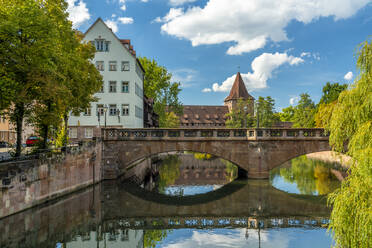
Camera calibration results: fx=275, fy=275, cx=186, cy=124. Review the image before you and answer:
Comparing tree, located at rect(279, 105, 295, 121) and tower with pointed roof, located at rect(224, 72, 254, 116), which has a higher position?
tower with pointed roof, located at rect(224, 72, 254, 116)

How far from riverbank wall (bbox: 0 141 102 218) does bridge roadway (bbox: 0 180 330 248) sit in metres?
0.56

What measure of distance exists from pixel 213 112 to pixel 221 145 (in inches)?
3150

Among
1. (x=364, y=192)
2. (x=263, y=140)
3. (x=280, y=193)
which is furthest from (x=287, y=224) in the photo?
(x=263, y=140)

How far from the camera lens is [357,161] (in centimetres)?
614

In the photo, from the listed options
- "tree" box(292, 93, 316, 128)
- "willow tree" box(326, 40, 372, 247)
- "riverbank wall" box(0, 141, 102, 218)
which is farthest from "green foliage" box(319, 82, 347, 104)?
"willow tree" box(326, 40, 372, 247)

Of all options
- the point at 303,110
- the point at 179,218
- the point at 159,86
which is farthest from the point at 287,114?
the point at 179,218

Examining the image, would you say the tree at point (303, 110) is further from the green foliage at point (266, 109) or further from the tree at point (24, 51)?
the tree at point (24, 51)

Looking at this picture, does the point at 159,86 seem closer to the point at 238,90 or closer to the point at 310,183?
the point at 310,183

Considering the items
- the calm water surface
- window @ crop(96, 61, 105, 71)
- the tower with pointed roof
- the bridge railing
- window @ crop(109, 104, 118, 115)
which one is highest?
the tower with pointed roof

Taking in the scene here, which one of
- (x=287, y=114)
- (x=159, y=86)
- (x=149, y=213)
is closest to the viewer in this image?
(x=149, y=213)

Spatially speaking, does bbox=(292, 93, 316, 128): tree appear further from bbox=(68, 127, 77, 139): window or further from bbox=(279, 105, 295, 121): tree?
bbox=(68, 127, 77, 139): window

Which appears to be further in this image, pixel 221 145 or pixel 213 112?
pixel 213 112

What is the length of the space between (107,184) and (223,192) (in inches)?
341

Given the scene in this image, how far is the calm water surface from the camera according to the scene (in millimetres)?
10844
